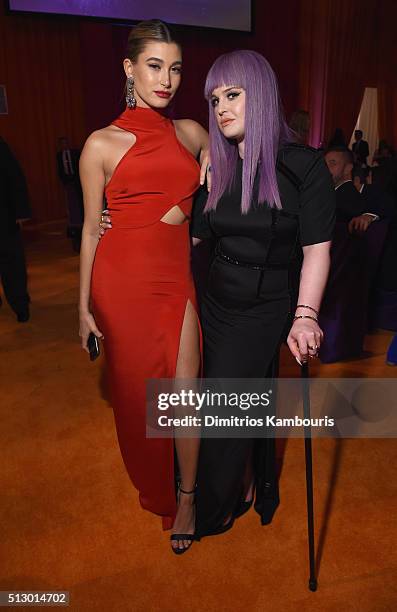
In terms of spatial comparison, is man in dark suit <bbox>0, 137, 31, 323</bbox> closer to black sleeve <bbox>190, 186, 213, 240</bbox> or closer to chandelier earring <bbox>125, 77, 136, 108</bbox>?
chandelier earring <bbox>125, 77, 136, 108</bbox>

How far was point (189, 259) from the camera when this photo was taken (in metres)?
1.95

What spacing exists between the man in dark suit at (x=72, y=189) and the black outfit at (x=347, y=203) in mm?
4538

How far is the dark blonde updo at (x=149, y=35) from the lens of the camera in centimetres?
171

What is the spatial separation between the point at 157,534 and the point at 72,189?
22.1ft

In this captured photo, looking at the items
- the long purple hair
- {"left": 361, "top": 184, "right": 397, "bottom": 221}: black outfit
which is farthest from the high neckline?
{"left": 361, "top": 184, "right": 397, "bottom": 221}: black outfit

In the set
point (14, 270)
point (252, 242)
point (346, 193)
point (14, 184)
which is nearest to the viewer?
point (252, 242)

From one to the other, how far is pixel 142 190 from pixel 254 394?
34.2 inches

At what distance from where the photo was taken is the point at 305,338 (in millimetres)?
1560

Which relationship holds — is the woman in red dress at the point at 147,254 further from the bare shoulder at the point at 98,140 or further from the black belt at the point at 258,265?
the black belt at the point at 258,265

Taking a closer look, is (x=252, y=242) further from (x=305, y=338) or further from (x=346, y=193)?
(x=346, y=193)

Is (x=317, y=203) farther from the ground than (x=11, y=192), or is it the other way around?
(x=317, y=203)

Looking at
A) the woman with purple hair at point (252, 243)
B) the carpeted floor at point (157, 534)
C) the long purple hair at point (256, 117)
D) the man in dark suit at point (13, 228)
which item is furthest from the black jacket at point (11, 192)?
the long purple hair at point (256, 117)

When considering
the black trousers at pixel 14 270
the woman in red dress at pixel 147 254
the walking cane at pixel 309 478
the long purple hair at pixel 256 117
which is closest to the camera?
the long purple hair at pixel 256 117

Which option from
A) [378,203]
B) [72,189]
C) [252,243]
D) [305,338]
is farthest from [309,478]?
[72,189]
